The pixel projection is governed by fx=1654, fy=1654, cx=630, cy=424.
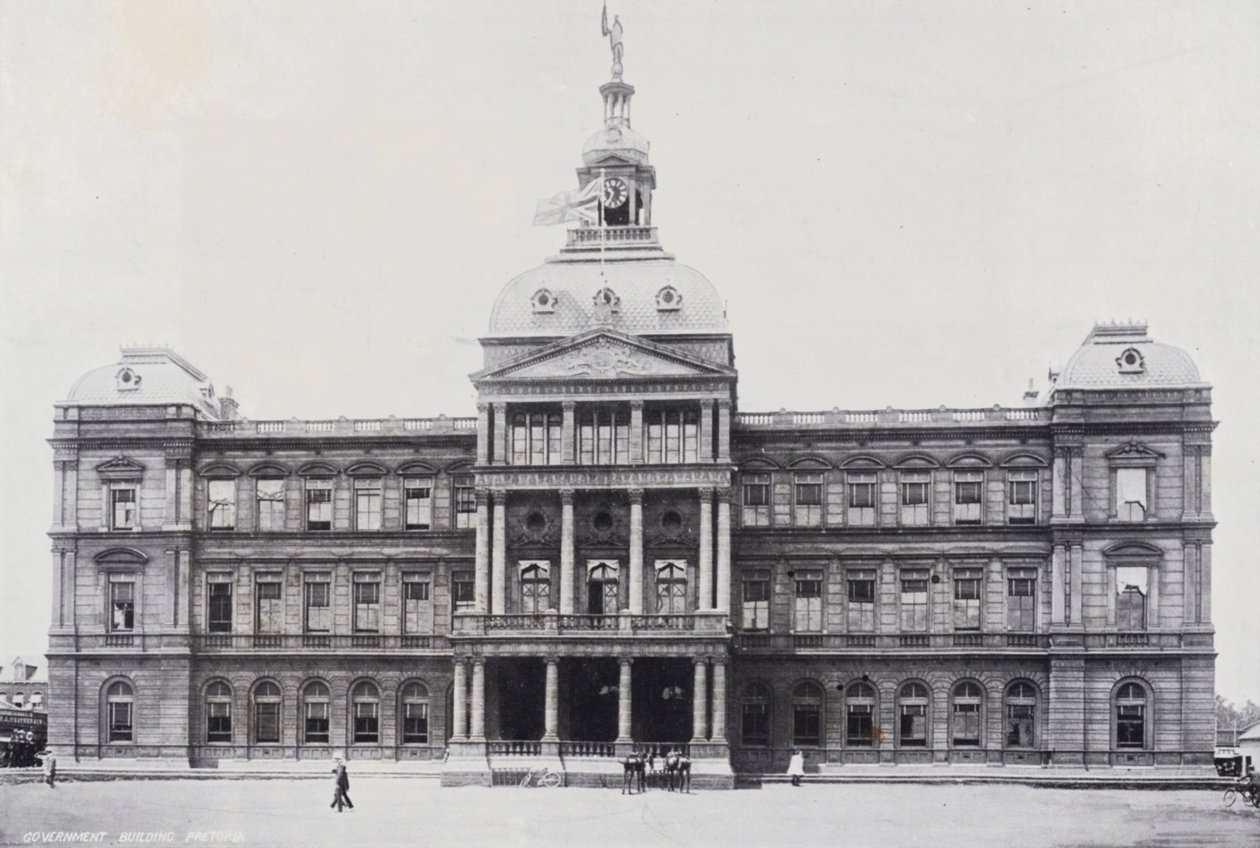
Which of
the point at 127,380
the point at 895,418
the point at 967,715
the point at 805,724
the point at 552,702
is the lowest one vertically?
the point at 805,724

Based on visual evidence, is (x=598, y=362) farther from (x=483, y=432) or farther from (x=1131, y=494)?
(x=1131, y=494)

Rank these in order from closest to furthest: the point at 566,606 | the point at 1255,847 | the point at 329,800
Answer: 1. the point at 1255,847
2. the point at 329,800
3. the point at 566,606

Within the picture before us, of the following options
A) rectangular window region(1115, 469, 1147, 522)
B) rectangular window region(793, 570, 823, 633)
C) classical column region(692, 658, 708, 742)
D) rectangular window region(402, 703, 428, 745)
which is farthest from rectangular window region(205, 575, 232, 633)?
rectangular window region(1115, 469, 1147, 522)

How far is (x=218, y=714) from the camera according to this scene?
64.1 meters

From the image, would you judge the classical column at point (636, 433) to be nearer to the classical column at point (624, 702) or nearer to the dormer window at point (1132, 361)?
the classical column at point (624, 702)

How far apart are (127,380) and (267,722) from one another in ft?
47.9

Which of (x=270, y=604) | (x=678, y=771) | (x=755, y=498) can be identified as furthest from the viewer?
(x=270, y=604)

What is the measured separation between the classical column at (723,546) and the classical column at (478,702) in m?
8.68

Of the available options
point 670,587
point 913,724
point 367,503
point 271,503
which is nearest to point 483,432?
point 367,503

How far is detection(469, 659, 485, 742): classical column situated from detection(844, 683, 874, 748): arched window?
46.3 feet

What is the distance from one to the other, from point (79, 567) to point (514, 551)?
680 inches

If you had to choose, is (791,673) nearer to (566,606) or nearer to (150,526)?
(566,606)

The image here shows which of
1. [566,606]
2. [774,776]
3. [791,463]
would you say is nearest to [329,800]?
[566,606]

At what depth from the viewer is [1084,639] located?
60844 millimetres
